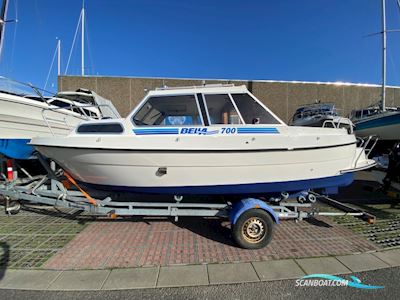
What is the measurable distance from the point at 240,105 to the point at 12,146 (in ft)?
17.0

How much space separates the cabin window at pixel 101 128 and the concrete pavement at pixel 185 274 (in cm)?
200

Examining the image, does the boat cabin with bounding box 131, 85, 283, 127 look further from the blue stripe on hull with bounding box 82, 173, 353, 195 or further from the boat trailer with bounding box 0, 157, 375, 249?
the boat trailer with bounding box 0, 157, 375, 249

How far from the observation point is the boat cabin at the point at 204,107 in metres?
4.13

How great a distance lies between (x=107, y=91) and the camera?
46.0 ft

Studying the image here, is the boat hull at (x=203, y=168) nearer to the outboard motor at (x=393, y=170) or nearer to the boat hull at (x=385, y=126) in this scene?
the outboard motor at (x=393, y=170)

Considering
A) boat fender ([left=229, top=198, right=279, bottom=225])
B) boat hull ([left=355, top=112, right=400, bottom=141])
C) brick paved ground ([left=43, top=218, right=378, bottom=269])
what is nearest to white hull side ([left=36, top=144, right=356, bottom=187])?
boat fender ([left=229, top=198, right=279, bottom=225])

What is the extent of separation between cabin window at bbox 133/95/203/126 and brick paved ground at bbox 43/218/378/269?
1805 mm

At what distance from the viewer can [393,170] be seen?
585 cm

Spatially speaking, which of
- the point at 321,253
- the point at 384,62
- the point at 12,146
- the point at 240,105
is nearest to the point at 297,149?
the point at 240,105

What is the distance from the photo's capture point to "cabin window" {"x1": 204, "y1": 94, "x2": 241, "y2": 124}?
4.14 metres

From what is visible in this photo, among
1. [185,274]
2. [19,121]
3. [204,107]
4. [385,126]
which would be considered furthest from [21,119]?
[385,126]

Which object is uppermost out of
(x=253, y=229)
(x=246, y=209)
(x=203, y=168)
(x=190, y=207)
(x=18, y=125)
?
(x=18, y=125)

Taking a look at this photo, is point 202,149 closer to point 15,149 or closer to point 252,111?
point 252,111

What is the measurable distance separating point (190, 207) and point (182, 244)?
26.4 inches
